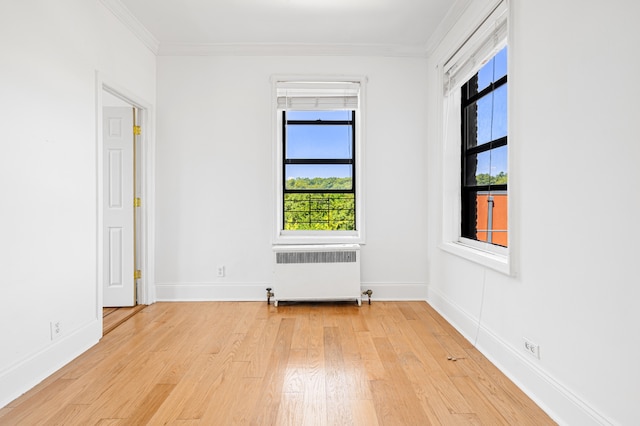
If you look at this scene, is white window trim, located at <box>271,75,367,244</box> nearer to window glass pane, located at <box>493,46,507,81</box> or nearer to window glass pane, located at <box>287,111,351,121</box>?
window glass pane, located at <box>287,111,351,121</box>

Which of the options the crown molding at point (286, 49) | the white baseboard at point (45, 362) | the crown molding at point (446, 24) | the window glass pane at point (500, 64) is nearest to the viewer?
the white baseboard at point (45, 362)

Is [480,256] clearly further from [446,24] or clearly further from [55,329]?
[55,329]

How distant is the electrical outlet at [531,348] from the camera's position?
2.09 meters

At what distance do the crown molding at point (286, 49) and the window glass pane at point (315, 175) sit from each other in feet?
3.97

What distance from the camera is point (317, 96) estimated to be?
4.17 meters

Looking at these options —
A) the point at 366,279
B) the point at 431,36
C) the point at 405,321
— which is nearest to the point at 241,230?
the point at 366,279

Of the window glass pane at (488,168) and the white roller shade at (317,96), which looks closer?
the window glass pane at (488,168)

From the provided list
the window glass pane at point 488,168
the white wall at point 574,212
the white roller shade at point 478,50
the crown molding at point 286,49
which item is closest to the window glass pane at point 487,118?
the window glass pane at point 488,168

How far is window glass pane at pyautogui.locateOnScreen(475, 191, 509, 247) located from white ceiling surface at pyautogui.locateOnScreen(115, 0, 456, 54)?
1690mm

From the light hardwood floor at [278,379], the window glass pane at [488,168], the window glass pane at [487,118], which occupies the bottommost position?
the light hardwood floor at [278,379]

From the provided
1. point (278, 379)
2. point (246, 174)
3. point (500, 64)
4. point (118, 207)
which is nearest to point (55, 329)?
point (278, 379)

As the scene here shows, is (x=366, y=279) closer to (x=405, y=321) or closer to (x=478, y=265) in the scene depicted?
(x=405, y=321)

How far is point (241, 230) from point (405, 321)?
6.32 feet

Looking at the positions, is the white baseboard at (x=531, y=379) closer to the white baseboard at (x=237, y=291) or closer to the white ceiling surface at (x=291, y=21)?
the white baseboard at (x=237, y=291)
